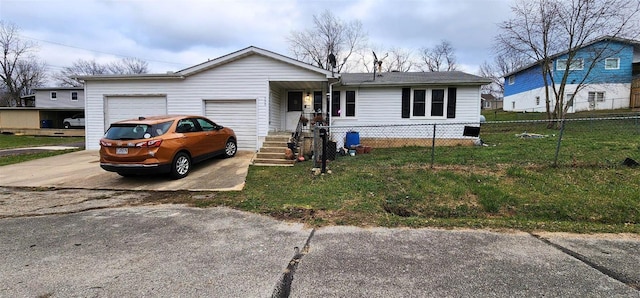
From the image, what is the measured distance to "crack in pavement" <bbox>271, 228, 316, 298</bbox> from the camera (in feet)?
8.34

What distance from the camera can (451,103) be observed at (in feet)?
42.6

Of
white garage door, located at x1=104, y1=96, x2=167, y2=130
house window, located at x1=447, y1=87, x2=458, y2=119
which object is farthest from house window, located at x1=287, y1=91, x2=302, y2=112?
house window, located at x1=447, y1=87, x2=458, y2=119

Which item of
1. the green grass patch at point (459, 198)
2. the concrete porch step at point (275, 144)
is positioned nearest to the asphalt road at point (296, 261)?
the green grass patch at point (459, 198)

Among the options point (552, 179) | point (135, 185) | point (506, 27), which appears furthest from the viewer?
point (506, 27)

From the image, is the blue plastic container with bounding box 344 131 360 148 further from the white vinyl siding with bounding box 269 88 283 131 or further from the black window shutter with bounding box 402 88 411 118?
the white vinyl siding with bounding box 269 88 283 131

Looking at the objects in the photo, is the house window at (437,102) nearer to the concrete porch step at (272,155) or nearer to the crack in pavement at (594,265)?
the concrete porch step at (272,155)

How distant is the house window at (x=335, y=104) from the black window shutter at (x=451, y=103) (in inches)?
182

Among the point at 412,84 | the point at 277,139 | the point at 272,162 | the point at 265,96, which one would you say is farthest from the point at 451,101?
the point at 272,162

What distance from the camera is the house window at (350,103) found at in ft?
44.7

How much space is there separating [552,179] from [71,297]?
24.5 ft

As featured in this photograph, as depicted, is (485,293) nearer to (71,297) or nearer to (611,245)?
(611,245)

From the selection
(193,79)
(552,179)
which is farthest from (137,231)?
(193,79)

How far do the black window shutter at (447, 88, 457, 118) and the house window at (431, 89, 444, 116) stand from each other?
10.7 inches

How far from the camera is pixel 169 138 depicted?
7.10 m
